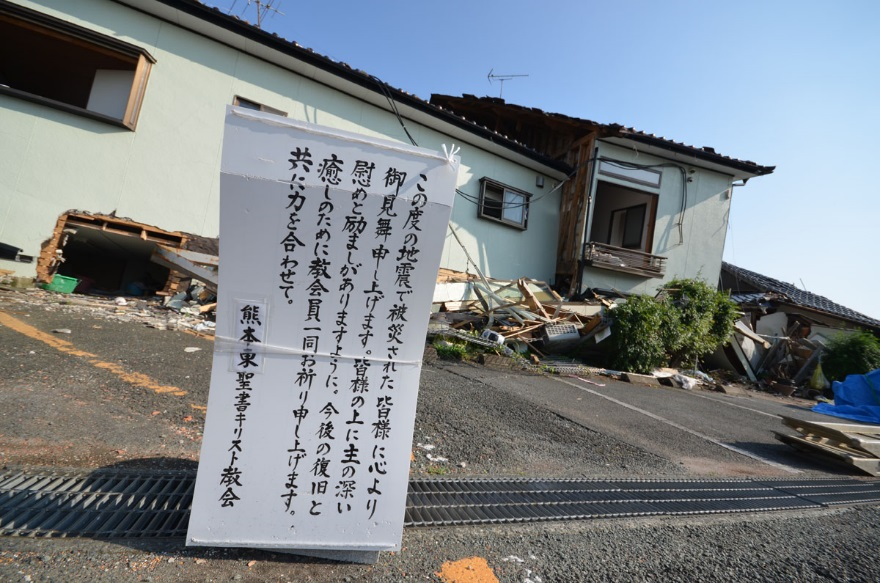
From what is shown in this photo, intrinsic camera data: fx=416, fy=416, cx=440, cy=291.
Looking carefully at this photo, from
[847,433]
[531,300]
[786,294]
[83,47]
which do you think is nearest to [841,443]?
[847,433]

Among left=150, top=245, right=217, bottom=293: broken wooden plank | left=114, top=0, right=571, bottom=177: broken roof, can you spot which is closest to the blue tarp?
left=114, top=0, right=571, bottom=177: broken roof

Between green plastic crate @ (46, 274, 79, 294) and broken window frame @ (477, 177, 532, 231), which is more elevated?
broken window frame @ (477, 177, 532, 231)

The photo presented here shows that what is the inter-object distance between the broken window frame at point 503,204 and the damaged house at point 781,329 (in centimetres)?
577

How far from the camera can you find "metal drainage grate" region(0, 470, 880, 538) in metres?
1.96

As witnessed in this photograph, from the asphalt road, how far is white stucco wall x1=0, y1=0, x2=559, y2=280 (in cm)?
184

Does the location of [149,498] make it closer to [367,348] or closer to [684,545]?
[367,348]

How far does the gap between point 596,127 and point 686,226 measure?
4.24m

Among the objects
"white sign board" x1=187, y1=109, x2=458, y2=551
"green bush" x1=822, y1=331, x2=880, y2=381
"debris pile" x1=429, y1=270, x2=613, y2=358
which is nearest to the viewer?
"white sign board" x1=187, y1=109, x2=458, y2=551

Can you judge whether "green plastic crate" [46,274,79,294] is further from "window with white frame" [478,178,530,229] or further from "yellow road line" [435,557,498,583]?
"window with white frame" [478,178,530,229]

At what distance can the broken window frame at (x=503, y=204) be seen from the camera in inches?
451

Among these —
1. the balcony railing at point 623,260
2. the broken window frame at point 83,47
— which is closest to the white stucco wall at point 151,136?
the broken window frame at point 83,47

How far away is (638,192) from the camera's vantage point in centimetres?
1275

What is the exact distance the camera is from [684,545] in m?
2.49

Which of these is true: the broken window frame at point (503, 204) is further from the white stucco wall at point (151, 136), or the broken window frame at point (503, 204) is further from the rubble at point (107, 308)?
the rubble at point (107, 308)
